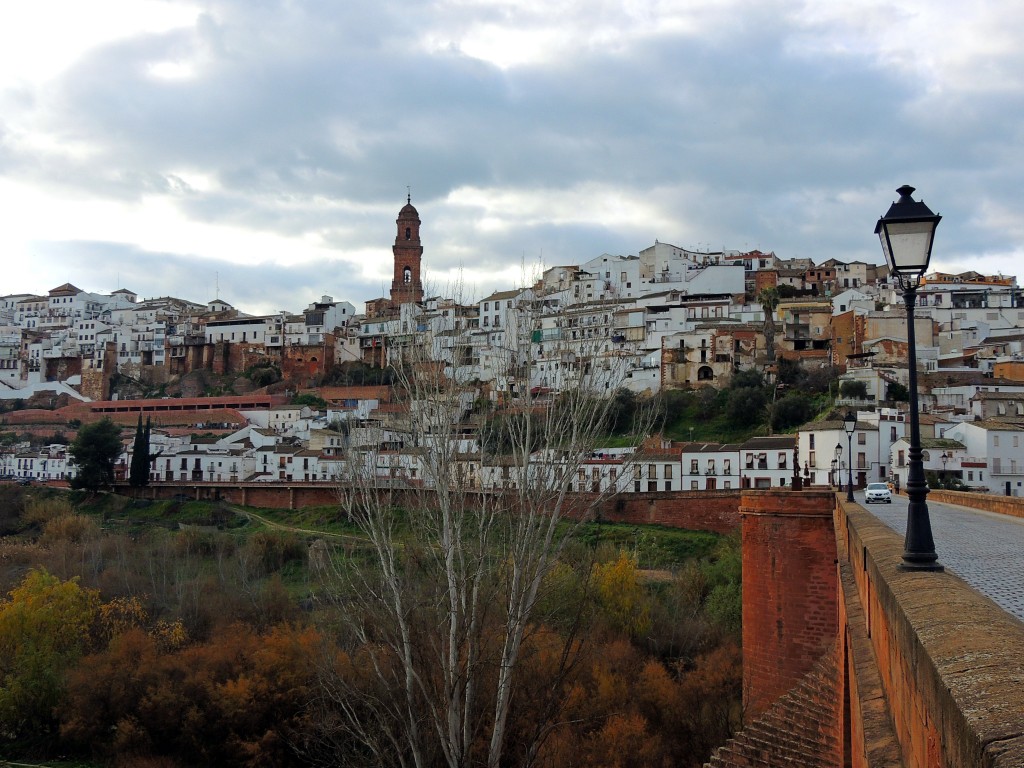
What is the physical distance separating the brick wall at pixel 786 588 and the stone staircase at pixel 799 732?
84cm

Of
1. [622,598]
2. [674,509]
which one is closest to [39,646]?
[622,598]

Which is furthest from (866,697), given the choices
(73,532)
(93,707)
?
(73,532)

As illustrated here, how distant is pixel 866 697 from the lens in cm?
514

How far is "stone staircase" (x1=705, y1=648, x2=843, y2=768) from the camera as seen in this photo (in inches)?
418

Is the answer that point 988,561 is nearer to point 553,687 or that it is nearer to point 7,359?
point 553,687

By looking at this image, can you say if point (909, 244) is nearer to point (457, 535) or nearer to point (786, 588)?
point (457, 535)

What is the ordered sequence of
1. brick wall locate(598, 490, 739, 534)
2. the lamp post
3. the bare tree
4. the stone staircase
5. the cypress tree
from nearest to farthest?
the stone staircase → the bare tree → the lamp post → brick wall locate(598, 490, 739, 534) → the cypress tree

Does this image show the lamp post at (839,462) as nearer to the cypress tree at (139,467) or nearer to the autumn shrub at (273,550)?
the autumn shrub at (273,550)

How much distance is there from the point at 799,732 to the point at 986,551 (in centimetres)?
390

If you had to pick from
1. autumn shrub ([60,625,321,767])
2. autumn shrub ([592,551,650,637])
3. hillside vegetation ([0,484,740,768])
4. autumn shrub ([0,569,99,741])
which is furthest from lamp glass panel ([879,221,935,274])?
autumn shrub ([0,569,99,741])

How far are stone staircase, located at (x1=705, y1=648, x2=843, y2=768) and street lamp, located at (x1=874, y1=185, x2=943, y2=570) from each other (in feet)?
17.0

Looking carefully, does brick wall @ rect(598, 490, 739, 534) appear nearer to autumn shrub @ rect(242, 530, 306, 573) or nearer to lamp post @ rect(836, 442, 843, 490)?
lamp post @ rect(836, 442, 843, 490)

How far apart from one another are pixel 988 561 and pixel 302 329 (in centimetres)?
7881

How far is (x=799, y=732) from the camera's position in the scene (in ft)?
37.1
